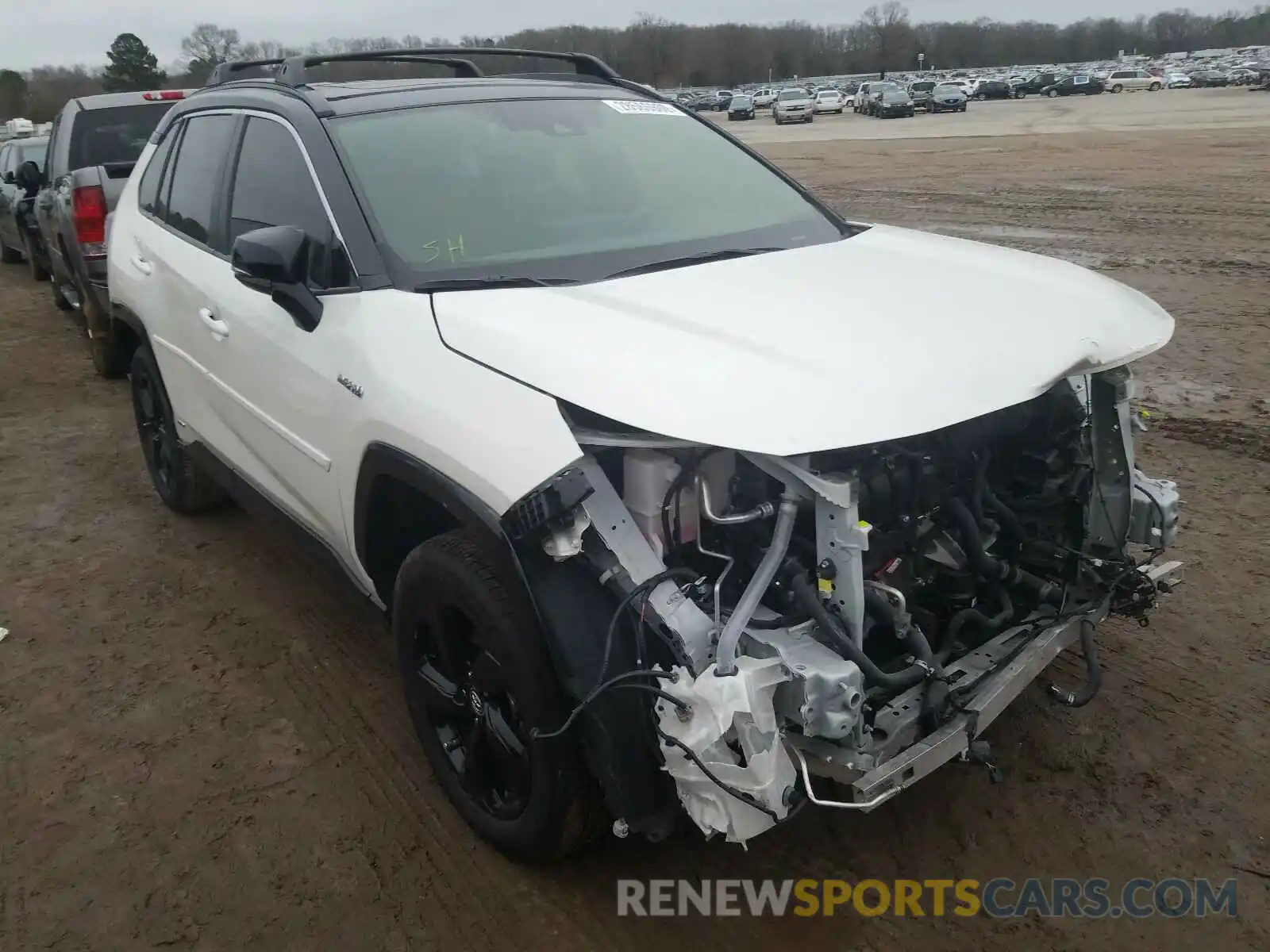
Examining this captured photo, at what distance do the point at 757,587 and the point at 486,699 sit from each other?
88 centimetres

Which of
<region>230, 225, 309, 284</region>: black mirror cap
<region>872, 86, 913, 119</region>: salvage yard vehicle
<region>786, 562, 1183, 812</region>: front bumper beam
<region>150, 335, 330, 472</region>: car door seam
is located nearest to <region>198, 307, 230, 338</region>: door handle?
<region>150, 335, 330, 472</region>: car door seam

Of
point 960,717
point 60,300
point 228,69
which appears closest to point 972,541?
point 960,717

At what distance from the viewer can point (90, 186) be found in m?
7.52

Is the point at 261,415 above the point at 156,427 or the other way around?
above

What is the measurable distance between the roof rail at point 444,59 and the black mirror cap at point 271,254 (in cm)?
105

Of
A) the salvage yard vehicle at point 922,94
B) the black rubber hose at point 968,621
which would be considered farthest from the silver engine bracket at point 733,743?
the salvage yard vehicle at point 922,94

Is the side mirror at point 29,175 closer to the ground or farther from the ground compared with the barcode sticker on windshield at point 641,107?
closer to the ground

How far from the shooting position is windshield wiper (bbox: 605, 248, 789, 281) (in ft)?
9.64

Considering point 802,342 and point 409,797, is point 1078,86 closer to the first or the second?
point 802,342

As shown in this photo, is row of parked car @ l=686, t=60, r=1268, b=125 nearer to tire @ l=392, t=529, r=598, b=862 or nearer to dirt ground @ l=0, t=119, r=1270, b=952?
dirt ground @ l=0, t=119, r=1270, b=952

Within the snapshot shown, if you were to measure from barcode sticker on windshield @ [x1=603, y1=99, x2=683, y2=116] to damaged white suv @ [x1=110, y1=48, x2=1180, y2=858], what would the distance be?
8 cm

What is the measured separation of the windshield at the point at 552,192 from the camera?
118 inches

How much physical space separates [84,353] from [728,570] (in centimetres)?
822

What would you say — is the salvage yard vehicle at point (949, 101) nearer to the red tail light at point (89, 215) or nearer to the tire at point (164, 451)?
the red tail light at point (89, 215)
